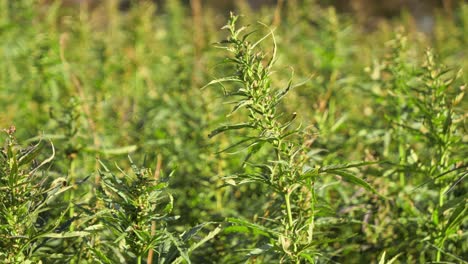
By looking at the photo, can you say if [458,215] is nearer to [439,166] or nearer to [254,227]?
[439,166]

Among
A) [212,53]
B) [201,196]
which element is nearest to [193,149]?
[201,196]

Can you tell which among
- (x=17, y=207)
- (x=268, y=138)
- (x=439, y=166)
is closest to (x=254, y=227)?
(x=268, y=138)

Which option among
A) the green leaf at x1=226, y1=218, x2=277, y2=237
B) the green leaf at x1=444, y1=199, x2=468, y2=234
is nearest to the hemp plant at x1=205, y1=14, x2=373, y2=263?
the green leaf at x1=226, y1=218, x2=277, y2=237

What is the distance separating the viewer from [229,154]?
1290mm

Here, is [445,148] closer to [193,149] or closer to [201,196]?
[201,196]

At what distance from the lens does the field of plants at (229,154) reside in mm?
1181

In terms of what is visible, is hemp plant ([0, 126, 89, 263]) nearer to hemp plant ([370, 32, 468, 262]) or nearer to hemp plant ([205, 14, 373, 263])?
hemp plant ([205, 14, 373, 263])

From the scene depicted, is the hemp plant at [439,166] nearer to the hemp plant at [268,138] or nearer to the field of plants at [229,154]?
the field of plants at [229,154]

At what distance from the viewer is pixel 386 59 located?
7.17 ft

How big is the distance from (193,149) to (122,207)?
102 cm

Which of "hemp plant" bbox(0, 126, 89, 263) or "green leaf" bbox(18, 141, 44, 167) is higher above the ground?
"green leaf" bbox(18, 141, 44, 167)

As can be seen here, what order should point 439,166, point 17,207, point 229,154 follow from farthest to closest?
point 439,166
point 229,154
point 17,207

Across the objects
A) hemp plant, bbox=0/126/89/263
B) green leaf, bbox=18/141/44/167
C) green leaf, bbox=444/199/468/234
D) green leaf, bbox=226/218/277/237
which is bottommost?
green leaf, bbox=444/199/468/234

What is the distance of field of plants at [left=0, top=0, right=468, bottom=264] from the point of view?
118 cm
